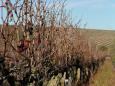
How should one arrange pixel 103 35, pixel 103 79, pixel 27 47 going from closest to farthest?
1. pixel 27 47
2. pixel 103 79
3. pixel 103 35

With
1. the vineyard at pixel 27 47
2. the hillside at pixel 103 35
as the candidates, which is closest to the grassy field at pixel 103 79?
the vineyard at pixel 27 47

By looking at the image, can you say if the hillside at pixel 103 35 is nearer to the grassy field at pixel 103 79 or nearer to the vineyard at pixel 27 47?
the grassy field at pixel 103 79

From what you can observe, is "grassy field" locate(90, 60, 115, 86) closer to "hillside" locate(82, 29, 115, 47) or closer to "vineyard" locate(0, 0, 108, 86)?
"vineyard" locate(0, 0, 108, 86)

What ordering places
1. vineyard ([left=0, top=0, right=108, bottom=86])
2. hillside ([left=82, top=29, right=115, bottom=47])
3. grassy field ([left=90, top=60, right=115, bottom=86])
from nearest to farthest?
vineyard ([left=0, top=0, right=108, bottom=86])
grassy field ([left=90, top=60, right=115, bottom=86])
hillside ([left=82, top=29, right=115, bottom=47])

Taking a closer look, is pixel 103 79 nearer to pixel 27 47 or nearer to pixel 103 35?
pixel 27 47

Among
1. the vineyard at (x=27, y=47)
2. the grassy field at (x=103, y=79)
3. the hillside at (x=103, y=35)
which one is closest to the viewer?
the vineyard at (x=27, y=47)

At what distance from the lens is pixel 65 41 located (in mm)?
16703

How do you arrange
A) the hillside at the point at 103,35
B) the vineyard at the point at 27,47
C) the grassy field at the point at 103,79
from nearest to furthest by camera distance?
the vineyard at the point at 27,47, the grassy field at the point at 103,79, the hillside at the point at 103,35

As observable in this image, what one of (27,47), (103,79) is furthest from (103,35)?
(27,47)

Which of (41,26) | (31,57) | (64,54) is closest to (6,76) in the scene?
(31,57)

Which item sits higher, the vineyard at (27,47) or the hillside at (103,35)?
the vineyard at (27,47)

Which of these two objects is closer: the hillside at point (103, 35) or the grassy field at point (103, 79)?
the grassy field at point (103, 79)

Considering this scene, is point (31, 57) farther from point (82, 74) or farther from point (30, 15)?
point (82, 74)

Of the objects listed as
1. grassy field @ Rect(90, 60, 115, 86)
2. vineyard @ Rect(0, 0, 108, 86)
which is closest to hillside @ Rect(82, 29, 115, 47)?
grassy field @ Rect(90, 60, 115, 86)
